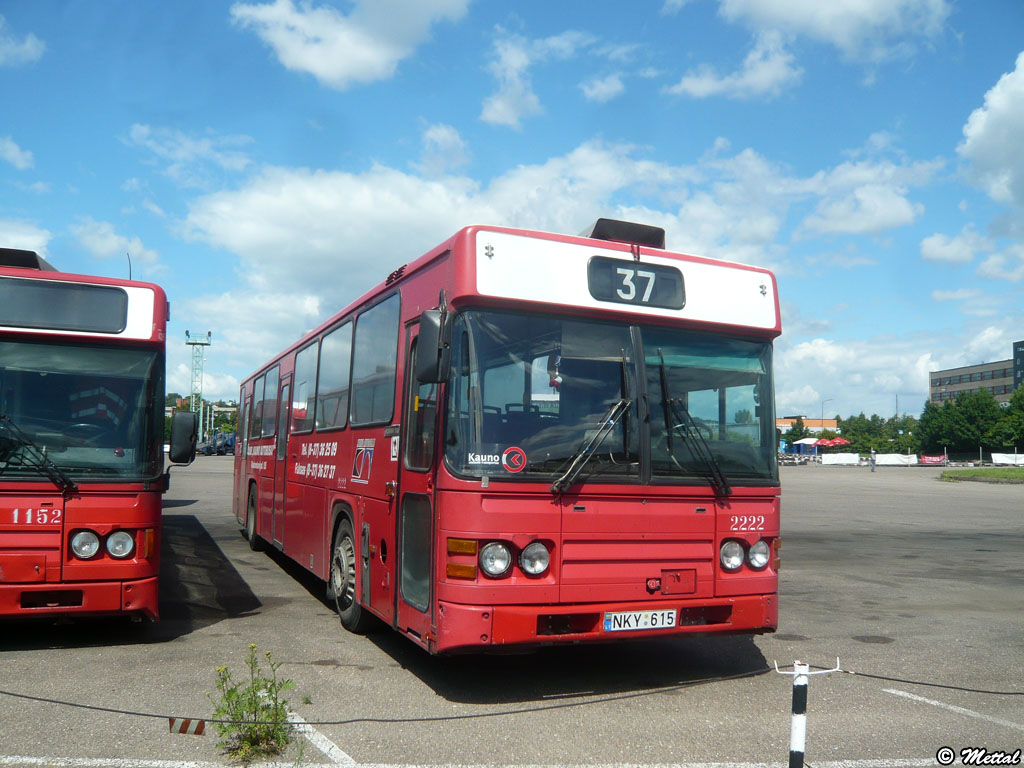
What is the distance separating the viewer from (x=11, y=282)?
23.9 feet

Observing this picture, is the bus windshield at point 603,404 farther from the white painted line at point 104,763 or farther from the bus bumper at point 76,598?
the bus bumper at point 76,598

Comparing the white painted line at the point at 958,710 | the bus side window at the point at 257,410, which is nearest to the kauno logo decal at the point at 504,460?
the white painted line at the point at 958,710

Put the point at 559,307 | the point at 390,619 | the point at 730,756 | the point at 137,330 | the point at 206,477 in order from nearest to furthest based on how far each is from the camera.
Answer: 1. the point at 730,756
2. the point at 559,307
3. the point at 390,619
4. the point at 137,330
5. the point at 206,477

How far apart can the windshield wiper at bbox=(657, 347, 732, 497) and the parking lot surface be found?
145 centimetres

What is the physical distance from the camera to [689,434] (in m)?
6.34

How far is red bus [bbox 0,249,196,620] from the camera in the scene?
6.89 metres

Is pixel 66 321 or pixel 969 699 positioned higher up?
pixel 66 321

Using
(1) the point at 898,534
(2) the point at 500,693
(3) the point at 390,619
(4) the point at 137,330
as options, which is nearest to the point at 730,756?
(2) the point at 500,693

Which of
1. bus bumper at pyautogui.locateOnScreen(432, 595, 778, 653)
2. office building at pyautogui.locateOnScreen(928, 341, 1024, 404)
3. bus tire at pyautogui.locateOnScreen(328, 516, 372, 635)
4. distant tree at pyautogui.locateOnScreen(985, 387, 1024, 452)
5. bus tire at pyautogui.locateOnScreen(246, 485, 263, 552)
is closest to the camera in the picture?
bus bumper at pyautogui.locateOnScreen(432, 595, 778, 653)

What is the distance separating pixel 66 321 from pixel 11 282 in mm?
513

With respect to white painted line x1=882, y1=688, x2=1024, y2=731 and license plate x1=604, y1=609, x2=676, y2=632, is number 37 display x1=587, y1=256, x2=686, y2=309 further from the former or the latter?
white painted line x1=882, y1=688, x2=1024, y2=731

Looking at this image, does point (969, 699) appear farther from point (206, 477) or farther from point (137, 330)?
point (206, 477)

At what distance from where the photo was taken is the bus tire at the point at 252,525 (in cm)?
1464
